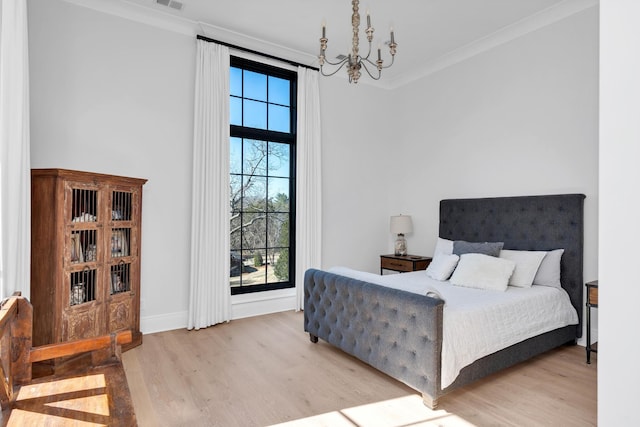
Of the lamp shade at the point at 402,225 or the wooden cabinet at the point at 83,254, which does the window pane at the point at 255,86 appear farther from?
the lamp shade at the point at 402,225

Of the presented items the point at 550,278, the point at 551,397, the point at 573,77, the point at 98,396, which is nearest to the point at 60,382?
the point at 98,396

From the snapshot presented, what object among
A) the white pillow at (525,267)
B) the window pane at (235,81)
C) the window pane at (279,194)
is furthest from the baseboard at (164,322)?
the white pillow at (525,267)

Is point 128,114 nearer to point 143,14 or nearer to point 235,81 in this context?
point 143,14

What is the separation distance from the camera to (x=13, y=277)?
2264 millimetres

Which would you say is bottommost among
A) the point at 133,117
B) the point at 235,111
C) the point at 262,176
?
the point at 262,176

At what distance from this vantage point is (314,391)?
2557 mm

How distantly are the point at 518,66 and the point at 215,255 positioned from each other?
150 inches

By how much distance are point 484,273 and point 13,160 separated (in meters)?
3.65

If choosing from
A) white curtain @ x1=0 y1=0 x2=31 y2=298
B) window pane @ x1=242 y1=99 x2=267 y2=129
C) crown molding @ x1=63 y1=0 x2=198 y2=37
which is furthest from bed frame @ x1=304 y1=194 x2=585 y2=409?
crown molding @ x1=63 y1=0 x2=198 y2=37

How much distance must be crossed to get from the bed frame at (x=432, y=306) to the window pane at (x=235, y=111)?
2045mm

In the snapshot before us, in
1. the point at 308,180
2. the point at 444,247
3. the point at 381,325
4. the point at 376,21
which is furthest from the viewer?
the point at 308,180

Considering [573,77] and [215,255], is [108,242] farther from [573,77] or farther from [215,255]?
[573,77]

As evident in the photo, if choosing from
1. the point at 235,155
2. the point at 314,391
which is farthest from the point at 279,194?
the point at 314,391

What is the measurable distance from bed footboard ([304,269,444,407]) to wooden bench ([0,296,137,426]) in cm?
165
